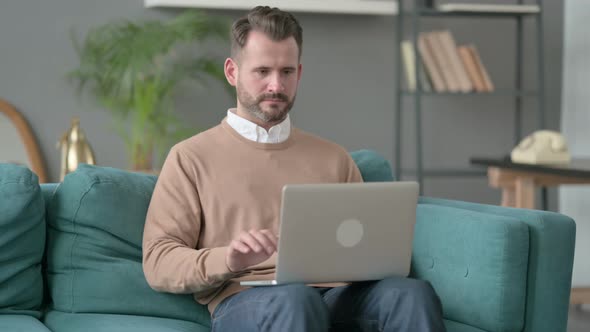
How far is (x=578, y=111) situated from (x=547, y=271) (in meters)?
2.87

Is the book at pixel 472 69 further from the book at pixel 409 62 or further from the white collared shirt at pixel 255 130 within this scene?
the white collared shirt at pixel 255 130

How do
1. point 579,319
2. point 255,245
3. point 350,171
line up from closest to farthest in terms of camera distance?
1. point 255,245
2. point 350,171
3. point 579,319

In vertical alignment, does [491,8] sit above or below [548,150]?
above

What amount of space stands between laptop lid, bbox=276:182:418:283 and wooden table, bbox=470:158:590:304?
66.9 inches

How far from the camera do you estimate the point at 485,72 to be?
4398 mm

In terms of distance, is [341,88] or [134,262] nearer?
[134,262]

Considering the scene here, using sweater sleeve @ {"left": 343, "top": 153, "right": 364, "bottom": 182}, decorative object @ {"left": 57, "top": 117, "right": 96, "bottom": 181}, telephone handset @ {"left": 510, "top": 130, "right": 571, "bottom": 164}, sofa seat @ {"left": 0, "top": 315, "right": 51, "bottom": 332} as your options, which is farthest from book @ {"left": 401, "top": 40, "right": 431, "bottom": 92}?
sofa seat @ {"left": 0, "top": 315, "right": 51, "bottom": 332}

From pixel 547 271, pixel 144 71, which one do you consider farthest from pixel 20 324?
pixel 144 71

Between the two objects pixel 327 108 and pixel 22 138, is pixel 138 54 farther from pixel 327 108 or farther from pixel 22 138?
pixel 327 108

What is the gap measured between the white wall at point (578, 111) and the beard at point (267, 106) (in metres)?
2.87

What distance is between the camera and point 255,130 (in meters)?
2.13

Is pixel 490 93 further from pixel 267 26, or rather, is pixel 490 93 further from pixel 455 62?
pixel 267 26

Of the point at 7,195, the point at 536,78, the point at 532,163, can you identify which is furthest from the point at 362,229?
the point at 536,78

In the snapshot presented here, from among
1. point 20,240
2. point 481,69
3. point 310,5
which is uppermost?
point 310,5
